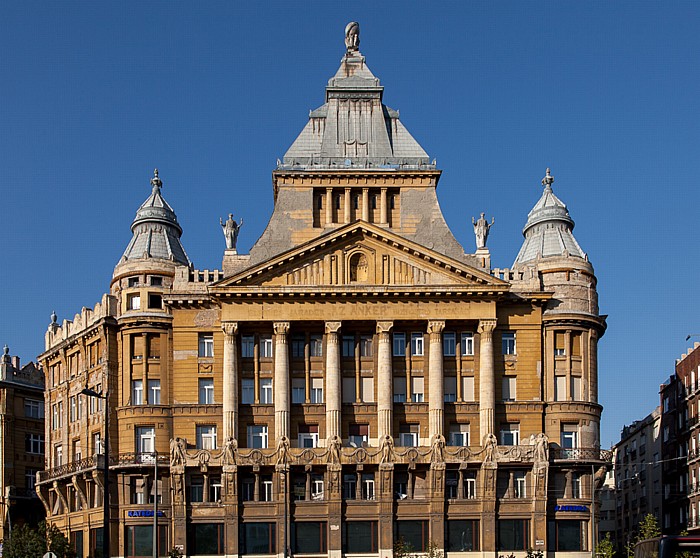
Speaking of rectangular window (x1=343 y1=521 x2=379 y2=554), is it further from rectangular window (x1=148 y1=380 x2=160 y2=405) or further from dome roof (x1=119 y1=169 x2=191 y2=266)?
dome roof (x1=119 y1=169 x2=191 y2=266)

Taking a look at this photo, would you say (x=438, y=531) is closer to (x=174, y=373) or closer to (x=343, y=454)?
(x=343, y=454)

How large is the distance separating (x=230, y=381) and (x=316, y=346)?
296 inches

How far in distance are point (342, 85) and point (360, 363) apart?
25453 millimetres

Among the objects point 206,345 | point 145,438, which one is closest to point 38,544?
point 145,438

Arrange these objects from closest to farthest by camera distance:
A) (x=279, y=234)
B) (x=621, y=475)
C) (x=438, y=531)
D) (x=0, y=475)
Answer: (x=438, y=531) → (x=279, y=234) → (x=0, y=475) → (x=621, y=475)

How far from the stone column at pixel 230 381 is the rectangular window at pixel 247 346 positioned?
5.04 feet

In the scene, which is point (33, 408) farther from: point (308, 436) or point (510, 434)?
point (510, 434)

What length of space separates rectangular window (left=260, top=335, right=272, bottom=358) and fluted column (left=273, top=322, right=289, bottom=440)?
173cm

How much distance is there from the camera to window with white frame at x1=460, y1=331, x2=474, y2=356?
99.4 m

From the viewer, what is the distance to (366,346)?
99500 mm

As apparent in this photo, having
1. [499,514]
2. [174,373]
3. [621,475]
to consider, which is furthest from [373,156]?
[621,475]

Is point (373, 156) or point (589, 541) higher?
point (373, 156)

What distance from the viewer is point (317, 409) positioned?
98.1 m

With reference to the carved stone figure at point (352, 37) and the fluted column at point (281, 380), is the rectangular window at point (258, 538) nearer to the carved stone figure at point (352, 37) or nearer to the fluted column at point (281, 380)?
the fluted column at point (281, 380)
